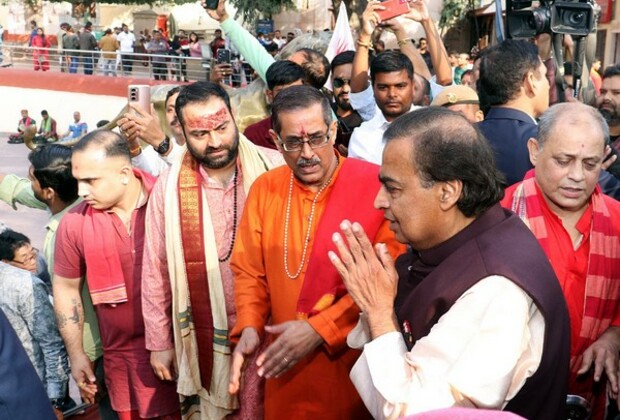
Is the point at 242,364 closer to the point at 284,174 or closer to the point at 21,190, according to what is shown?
the point at 284,174

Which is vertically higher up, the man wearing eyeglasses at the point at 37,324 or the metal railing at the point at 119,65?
the metal railing at the point at 119,65

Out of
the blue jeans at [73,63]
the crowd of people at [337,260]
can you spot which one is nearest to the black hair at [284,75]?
the crowd of people at [337,260]

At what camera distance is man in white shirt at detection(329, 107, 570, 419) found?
1876mm

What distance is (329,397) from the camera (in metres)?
2.89

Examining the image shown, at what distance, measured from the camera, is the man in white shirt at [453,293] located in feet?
6.15

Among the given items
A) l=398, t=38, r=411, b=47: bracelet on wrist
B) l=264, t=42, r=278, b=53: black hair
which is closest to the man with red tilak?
l=398, t=38, r=411, b=47: bracelet on wrist

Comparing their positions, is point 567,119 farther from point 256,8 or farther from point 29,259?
point 256,8

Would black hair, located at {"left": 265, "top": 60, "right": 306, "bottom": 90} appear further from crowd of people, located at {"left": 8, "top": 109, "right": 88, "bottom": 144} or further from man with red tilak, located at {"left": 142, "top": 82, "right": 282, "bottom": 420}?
crowd of people, located at {"left": 8, "top": 109, "right": 88, "bottom": 144}

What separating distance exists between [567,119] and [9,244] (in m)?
2.99

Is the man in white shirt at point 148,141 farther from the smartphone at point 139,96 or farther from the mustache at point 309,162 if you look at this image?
the mustache at point 309,162

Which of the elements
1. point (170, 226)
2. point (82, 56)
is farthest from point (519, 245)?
point (82, 56)

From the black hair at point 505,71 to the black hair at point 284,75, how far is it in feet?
4.14

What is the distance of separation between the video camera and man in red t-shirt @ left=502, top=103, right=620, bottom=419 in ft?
6.92

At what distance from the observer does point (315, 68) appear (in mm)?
4805
